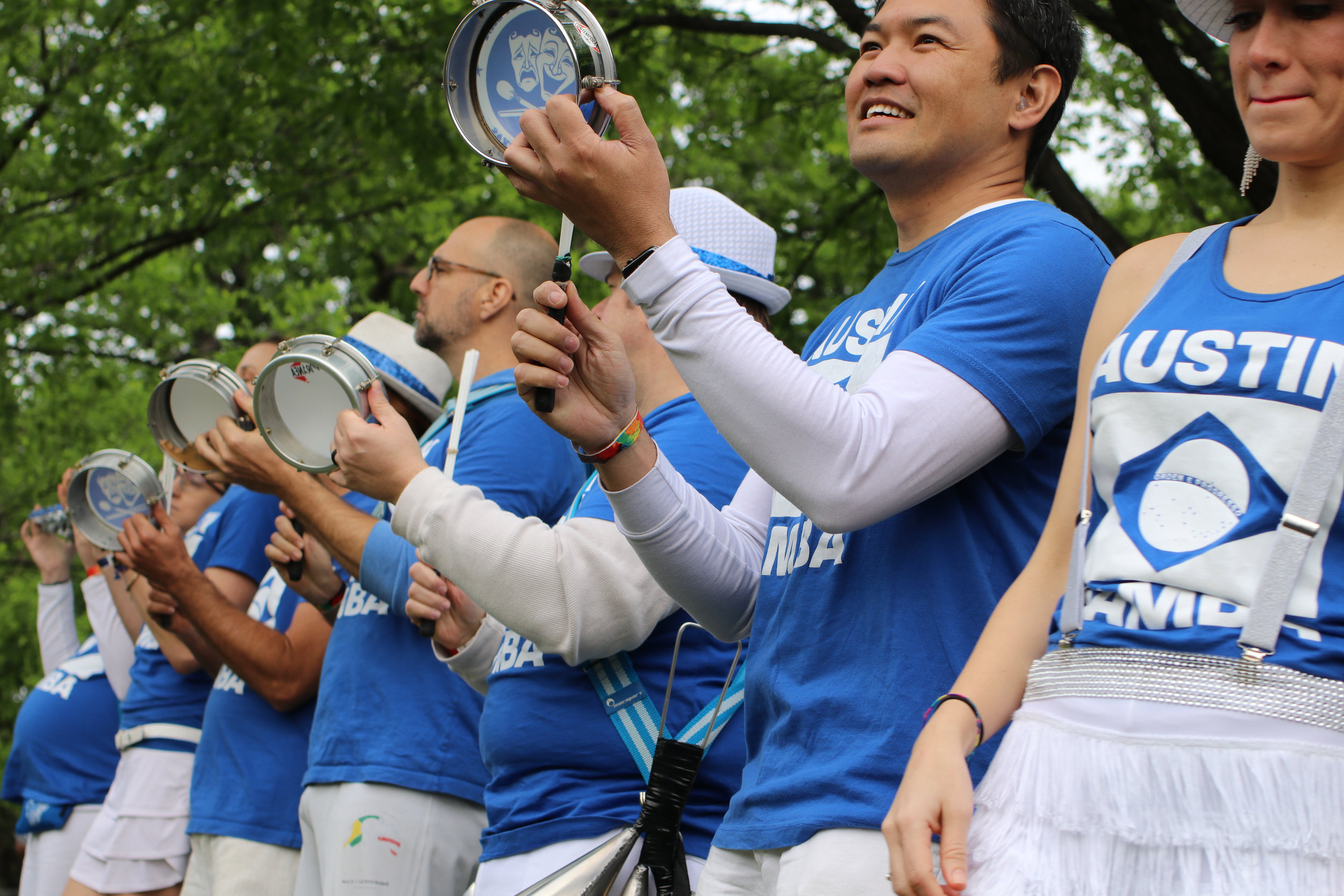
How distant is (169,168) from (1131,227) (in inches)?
307

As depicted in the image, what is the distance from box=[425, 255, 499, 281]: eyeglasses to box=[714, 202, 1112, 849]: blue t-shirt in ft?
8.31

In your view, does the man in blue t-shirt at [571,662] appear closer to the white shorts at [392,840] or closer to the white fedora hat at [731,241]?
the white fedora hat at [731,241]

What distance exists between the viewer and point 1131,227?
11.4 metres

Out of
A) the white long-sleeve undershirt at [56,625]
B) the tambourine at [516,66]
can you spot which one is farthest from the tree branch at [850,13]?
the white long-sleeve undershirt at [56,625]

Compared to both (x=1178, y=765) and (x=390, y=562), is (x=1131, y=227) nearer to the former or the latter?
(x=390, y=562)

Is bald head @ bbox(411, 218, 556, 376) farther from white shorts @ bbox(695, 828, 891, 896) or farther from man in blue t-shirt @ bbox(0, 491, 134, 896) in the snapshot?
white shorts @ bbox(695, 828, 891, 896)

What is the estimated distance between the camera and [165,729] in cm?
490

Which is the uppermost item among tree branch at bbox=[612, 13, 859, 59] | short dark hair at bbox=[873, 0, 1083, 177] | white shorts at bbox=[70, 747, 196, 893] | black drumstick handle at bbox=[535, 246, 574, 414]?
tree branch at bbox=[612, 13, 859, 59]

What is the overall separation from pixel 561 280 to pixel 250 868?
2.82m

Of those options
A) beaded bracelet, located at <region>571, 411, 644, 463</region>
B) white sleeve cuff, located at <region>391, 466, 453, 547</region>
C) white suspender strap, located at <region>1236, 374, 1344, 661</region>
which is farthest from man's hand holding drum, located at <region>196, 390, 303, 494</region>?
white suspender strap, located at <region>1236, 374, 1344, 661</region>

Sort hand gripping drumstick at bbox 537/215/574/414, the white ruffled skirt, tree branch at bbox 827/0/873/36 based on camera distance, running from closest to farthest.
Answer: the white ruffled skirt → hand gripping drumstick at bbox 537/215/574/414 → tree branch at bbox 827/0/873/36

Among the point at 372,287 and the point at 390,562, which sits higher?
the point at 372,287

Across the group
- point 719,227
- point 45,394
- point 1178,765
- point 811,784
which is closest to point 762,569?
point 811,784

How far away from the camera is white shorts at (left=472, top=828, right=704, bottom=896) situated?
9.02 feet
